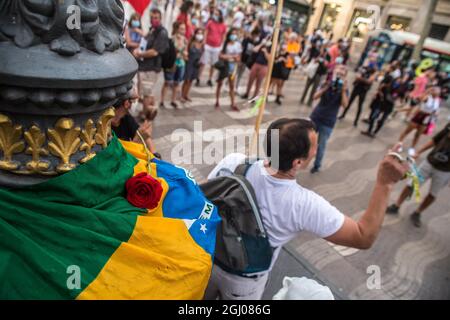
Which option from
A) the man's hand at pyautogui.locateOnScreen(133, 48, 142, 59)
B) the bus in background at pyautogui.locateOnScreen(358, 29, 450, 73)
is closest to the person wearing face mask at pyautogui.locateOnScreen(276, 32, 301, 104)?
the man's hand at pyautogui.locateOnScreen(133, 48, 142, 59)

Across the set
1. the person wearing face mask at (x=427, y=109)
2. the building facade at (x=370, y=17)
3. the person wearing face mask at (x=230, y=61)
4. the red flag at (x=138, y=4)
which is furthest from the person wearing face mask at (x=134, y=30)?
the person wearing face mask at (x=427, y=109)

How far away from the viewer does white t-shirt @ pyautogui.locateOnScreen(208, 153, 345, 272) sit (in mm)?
1659

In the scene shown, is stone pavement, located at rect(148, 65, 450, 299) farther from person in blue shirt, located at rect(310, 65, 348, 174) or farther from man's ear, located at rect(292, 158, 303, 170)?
man's ear, located at rect(292, 158, 303, 170)

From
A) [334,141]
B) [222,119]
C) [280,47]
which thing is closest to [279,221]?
[222,119]

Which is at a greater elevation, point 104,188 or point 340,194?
point 104,188

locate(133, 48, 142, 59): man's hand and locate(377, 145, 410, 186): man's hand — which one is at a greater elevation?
locate(377, 145, 410, 186): man's hand

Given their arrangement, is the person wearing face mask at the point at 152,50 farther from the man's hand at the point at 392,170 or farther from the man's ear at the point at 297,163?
the man's hand at the point at 392,170

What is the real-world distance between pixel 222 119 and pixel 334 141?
271cm

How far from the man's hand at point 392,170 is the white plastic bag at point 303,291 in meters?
0.62

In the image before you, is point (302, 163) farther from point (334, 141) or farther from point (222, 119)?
point (334, 141)

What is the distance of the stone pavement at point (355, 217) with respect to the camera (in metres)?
3.33
